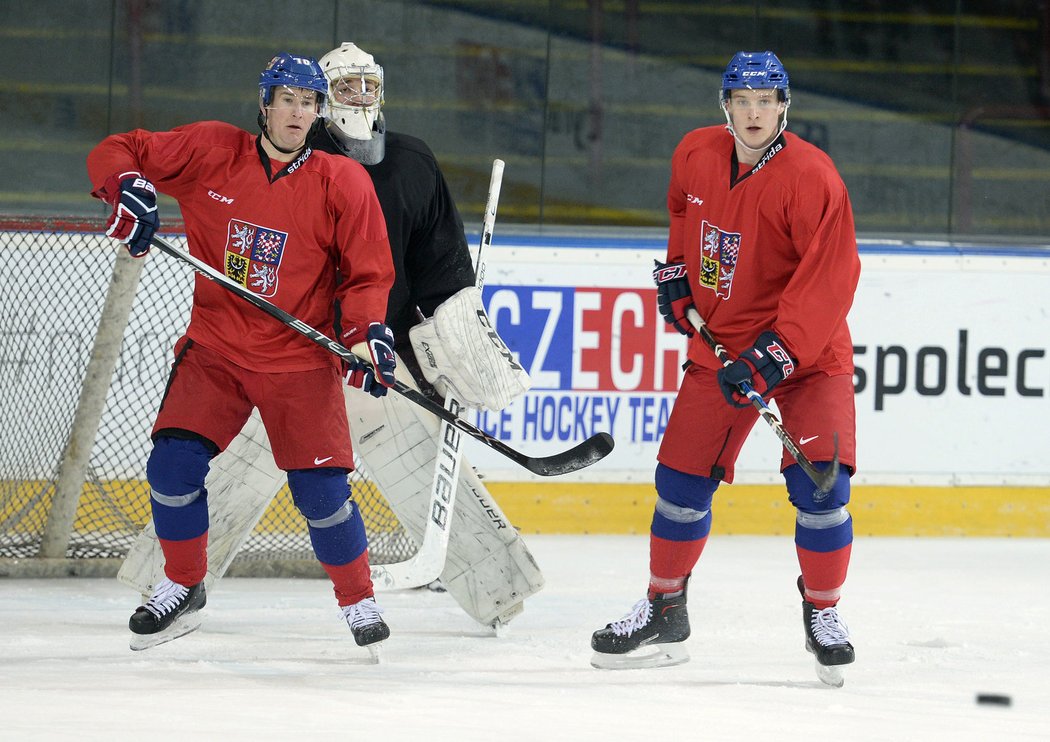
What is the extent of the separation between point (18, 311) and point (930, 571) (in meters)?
2.36

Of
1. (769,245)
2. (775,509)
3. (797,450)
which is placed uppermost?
(769,245)

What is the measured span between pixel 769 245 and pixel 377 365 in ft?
2.40

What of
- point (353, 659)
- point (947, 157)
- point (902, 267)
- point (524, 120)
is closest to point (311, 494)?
point (353, 659)

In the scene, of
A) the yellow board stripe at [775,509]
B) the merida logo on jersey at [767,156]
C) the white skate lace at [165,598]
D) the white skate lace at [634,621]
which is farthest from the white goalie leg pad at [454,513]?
the yellow board stripe at [775,509]

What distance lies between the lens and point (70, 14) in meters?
5.25

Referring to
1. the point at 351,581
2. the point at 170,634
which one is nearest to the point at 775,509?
the point at 351,581

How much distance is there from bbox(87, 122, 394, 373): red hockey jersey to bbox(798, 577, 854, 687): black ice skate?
95 cm

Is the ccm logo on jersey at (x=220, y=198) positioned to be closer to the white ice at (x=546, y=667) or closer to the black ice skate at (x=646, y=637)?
the white ice at (x=546, y=667)

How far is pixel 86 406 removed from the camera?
3.68 meters

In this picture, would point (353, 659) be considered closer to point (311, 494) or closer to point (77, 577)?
point (311, 494)

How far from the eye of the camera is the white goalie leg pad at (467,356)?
10.4 ft

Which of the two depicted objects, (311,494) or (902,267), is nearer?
(311,494)

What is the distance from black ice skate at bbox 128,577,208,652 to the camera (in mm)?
2871

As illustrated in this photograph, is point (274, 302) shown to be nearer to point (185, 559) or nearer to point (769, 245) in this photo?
point (185, 559)
